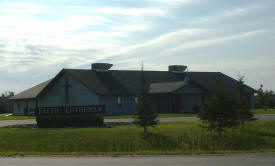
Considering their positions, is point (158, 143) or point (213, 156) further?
point (158, 143)

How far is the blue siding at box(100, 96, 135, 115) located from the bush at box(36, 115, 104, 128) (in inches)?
802

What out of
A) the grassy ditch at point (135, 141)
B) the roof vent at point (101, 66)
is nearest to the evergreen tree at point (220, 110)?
the grassy ditch at point (135, 141)

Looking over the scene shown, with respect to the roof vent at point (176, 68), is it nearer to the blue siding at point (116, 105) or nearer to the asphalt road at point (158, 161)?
the blue siding at point (116, 105)

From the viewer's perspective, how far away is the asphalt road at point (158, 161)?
13.0m

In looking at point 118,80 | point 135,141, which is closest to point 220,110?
point 135,141

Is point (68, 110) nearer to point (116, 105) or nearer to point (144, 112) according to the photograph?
point (144, 112)

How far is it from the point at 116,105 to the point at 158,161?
126 ft

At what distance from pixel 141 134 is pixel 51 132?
5.03m

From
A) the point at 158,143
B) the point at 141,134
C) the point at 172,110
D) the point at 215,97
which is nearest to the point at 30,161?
the point at 158,143

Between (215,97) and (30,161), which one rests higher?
(215,97)

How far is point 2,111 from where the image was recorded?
79875mm

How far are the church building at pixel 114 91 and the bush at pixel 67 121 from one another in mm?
19919

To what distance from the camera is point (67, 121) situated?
29.9 metres

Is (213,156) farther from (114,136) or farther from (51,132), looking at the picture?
(51,132)
